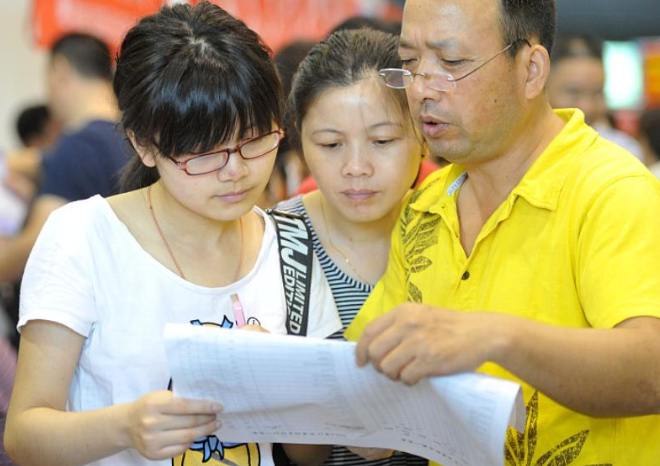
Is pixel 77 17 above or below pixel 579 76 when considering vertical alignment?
above

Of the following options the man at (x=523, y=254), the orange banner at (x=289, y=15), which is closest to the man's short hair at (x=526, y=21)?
the man at (x=523, y=254)

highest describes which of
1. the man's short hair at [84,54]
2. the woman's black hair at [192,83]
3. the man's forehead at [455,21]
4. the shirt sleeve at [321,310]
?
the man's short hair at [84,54]

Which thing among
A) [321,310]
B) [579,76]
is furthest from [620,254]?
[579,76]

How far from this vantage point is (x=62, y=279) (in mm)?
1700

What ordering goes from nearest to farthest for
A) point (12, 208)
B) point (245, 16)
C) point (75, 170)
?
point (75, 170) → point (12, 208) → point (245, 16)

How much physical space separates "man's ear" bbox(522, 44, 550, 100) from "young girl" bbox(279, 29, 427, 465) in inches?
13.8

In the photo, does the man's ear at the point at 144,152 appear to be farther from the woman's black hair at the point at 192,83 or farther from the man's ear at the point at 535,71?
the man's ear at the point at 535,71

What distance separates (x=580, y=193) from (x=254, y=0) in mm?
5445

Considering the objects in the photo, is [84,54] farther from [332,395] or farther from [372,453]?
[332,395]

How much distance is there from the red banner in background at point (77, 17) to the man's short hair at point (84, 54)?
1248 millimetres

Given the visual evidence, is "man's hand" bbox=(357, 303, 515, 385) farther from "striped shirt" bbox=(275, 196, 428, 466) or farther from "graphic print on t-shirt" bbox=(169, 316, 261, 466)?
"striped shirt" bbox=(275, 196, 428, 466)

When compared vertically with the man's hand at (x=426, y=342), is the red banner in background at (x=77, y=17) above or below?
above

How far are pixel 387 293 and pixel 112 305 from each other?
0.66 metres

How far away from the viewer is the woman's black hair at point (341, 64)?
2205 mm
